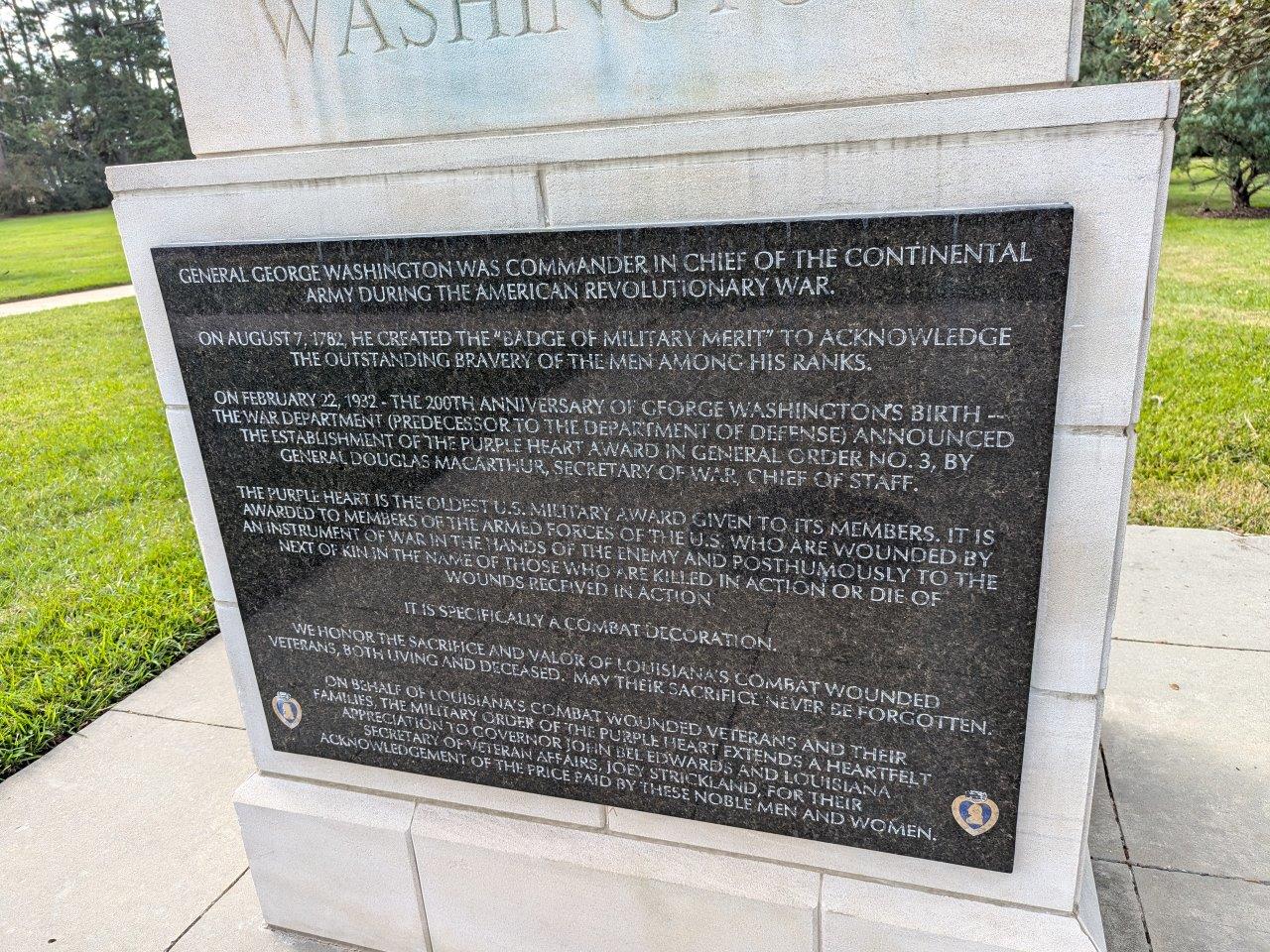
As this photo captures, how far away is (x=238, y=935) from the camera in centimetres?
269

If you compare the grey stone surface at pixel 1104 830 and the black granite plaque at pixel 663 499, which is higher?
the black granite plaque at pixel 663 499

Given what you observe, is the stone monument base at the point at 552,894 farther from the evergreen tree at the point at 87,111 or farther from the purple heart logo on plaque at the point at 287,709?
the evergreen tree at the point at 87,111

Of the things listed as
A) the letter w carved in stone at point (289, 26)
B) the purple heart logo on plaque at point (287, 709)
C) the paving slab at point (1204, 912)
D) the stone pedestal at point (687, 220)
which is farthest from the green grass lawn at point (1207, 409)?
the letter w carved in stone at point (289, 26)

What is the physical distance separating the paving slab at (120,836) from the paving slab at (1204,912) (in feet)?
9.15

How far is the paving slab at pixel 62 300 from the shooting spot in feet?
49.7

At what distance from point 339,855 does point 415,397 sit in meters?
1.41

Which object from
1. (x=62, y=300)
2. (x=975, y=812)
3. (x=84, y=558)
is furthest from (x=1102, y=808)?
(x=62, y=300)

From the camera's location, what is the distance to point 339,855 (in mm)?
2580

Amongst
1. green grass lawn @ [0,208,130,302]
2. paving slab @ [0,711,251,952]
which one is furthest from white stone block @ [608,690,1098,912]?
green grass lawn @ [0,208,130,302]

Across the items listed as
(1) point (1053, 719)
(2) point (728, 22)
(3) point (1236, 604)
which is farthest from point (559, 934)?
(3) point (1236, 604)

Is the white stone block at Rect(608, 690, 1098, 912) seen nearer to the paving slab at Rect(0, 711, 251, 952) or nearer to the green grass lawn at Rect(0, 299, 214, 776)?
the paving slab at Rect(0, 711, 251, 952)

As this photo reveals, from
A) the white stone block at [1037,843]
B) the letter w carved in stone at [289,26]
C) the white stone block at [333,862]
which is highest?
the letter w carved in stone at [289,26]

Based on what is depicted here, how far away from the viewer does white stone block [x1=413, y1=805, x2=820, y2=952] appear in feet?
7.24

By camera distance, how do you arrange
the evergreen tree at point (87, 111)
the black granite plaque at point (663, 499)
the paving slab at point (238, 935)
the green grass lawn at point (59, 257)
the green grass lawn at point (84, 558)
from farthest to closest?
the evergreen tree at point (87, 111)
the green grass lawn at point (59, 257)
the green grass lawn at point (84, 558)
the paving slab at point (238, 935)
the black granite plaque at point (663, 499)
